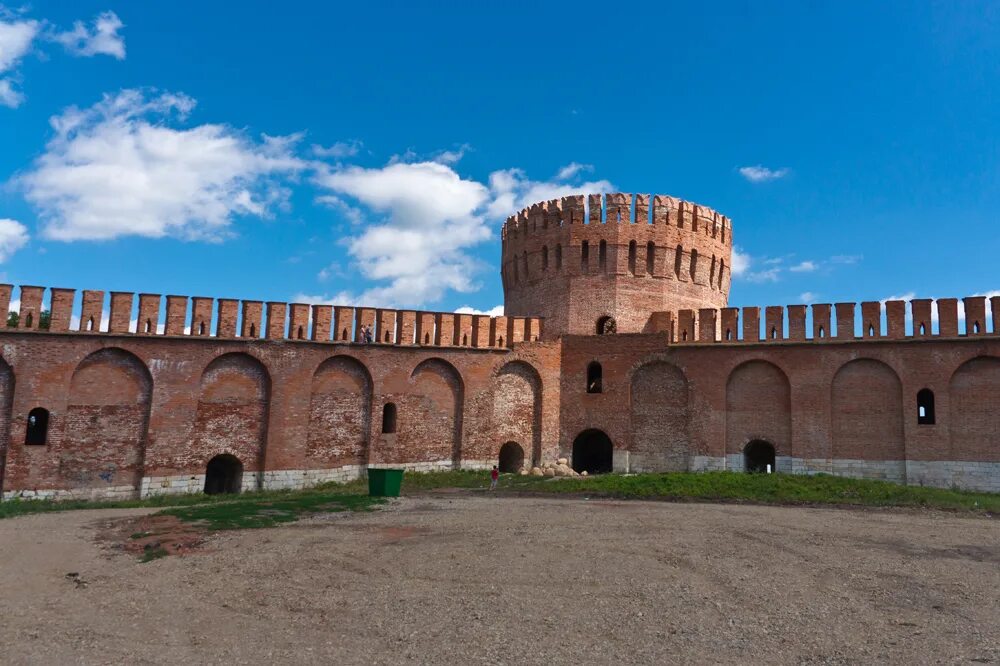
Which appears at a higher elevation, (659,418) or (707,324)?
(707,324)

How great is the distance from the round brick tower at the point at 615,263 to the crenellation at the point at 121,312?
14.0 m

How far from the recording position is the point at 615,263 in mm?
25406

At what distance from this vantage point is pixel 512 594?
8617 mm

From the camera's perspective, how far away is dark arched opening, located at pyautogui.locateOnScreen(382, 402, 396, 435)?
22.2 metres

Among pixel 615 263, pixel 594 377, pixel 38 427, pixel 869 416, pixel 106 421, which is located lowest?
pixel 38 427

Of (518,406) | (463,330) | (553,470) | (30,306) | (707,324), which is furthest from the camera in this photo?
(518,406)

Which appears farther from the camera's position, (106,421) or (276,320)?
(276,320)

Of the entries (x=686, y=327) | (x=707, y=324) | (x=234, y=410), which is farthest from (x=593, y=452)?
(x=234, y=410)

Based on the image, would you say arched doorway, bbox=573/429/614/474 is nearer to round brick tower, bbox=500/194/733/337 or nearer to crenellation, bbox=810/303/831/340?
round brick tower, bbox=500/194/733/337

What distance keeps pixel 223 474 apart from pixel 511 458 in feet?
31.6

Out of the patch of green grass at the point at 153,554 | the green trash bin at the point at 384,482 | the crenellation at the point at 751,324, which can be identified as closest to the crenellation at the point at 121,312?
the green trash bin at the point at 384,482

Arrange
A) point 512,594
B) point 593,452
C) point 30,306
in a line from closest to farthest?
point 512,594 < point 30,306 < point 593,452

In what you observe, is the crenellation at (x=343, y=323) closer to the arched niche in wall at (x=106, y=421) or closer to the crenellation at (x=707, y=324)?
the arched niche in wall at (x=106, y=421)

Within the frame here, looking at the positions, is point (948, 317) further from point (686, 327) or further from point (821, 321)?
point (686, 327)
